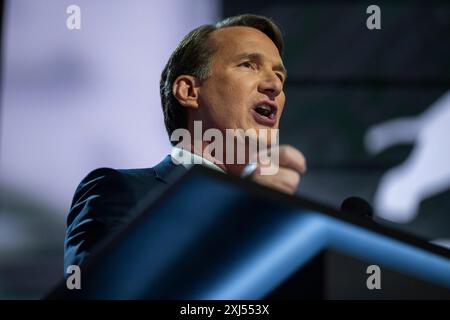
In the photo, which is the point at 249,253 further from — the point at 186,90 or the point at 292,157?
the point at 186,90

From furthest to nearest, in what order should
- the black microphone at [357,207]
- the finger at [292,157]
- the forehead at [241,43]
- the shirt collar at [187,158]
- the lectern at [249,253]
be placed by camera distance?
the forehead at [241,43], the shirt collar at [187,158], the black microphone at [357,207], the finger at [292,157], the lectern at [249,253]

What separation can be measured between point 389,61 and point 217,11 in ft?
3.53

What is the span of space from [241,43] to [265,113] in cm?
19

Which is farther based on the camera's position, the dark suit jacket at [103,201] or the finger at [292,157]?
the dark suit jacket at [103,201]

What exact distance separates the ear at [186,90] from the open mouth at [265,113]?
162 mm

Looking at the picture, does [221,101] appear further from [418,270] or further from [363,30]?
[363,30]

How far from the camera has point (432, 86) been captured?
15.9 ft

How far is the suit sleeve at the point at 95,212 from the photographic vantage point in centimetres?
124

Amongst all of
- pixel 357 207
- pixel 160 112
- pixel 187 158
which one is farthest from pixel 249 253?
pixel 160 112

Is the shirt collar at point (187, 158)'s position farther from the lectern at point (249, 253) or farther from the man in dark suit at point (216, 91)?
the lectern at point (249, 253)

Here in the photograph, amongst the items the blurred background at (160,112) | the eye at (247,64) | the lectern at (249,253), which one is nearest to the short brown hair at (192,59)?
the eye at (247,64)

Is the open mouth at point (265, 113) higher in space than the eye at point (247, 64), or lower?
lower

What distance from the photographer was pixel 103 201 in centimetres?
143
